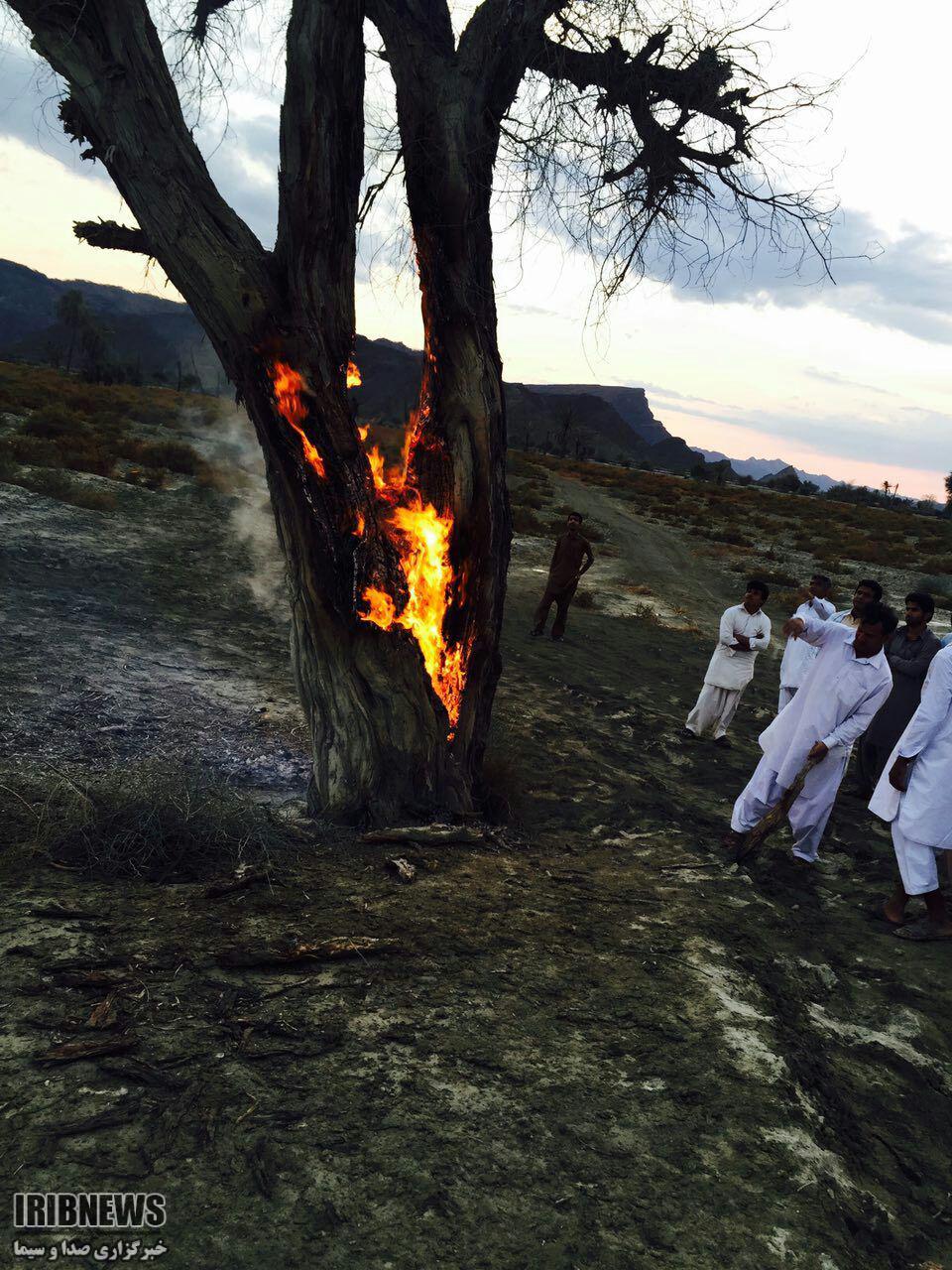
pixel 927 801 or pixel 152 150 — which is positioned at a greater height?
pixel 152 150

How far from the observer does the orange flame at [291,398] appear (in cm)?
411

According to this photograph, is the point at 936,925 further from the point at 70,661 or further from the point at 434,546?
the point at 70,661

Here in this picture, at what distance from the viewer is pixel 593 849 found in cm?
537

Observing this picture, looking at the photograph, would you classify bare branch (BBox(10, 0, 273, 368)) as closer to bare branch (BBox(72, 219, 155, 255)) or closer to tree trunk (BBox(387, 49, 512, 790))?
bare branch (BBox(72, 219, 155, 255))

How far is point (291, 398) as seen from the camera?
13.7ft

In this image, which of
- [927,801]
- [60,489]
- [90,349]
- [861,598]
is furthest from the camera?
[90,349]

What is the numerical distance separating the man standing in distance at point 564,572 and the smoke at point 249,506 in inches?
146

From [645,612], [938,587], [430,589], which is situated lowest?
[645,612]

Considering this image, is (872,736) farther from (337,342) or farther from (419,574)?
(337,342)

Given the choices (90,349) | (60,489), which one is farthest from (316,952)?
(90,349)

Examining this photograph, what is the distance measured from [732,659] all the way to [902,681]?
1629 mm

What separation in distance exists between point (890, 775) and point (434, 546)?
10.4 feet

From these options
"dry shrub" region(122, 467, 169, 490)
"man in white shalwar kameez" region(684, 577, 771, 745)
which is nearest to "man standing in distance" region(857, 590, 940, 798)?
"man in white shalwar kameez" region(684, 577, 771, 745)

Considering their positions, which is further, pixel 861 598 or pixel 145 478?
pixel 145 478
